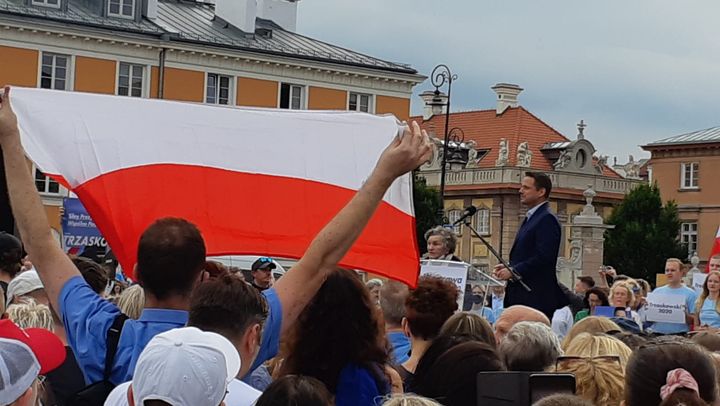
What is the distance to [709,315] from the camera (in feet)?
44.7

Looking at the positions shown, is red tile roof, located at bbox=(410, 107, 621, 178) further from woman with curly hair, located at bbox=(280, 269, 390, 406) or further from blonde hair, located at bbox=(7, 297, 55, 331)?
woman with curly hair, located at bbox=(280, 269, 390, 406)

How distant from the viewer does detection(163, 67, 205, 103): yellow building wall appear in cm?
5875

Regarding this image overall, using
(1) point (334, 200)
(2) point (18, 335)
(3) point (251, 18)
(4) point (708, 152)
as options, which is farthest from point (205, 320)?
(4) point (708, 152)

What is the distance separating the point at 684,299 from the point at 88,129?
891 centimetres

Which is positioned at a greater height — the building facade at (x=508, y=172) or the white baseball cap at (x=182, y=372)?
the building facade at (x=508, y=172)

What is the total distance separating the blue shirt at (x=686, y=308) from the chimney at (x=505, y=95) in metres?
77.6

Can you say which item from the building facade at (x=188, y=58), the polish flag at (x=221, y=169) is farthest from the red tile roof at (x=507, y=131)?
the polish flag at (x=221, y=169)

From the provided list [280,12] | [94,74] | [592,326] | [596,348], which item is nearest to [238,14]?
[280,12]

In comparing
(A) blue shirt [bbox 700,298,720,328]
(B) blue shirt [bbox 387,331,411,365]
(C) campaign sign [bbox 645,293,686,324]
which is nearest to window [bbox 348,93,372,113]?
(C) campaign sign [bbox 645,293,686,324]

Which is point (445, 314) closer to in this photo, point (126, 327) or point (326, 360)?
point (326, 360)

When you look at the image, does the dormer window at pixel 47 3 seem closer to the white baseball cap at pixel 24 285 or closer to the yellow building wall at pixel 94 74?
the yellow building wall at pixel 94 74

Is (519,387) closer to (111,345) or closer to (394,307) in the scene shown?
(111,345)

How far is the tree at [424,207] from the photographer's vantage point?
64.8 m

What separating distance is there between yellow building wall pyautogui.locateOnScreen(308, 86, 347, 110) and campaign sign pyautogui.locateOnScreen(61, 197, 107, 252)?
40958 millimetres
